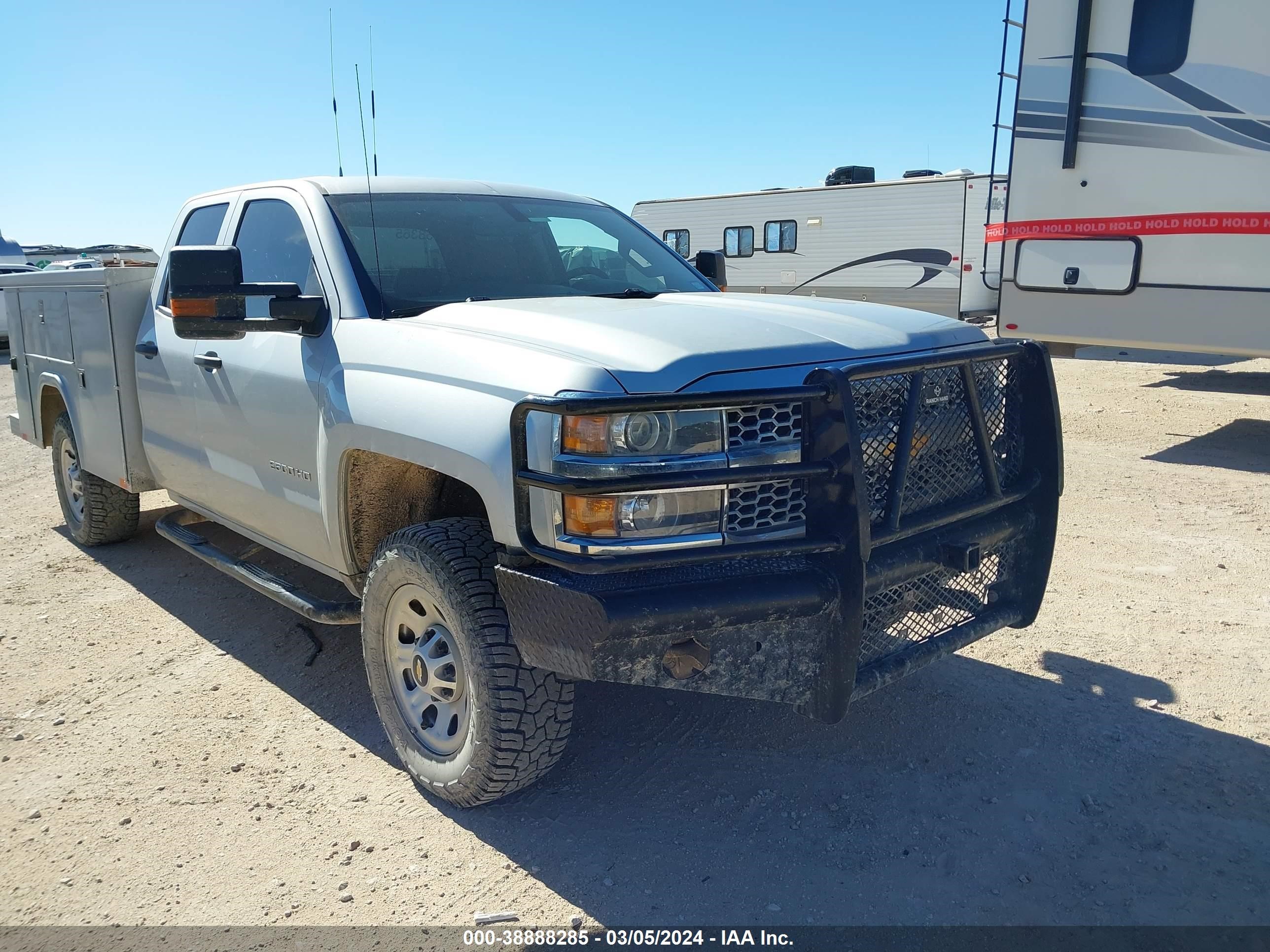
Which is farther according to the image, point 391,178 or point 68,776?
point 391,178

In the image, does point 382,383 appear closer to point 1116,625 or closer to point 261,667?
point 261,667

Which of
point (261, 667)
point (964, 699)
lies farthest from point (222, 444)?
point (964, 699)

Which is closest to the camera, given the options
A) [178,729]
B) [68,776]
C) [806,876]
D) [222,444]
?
[806,876]

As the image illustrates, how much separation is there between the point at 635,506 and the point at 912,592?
0.99 meters

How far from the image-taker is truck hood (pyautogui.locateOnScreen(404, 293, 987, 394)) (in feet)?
8.96

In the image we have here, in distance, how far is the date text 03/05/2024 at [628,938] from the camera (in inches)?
102

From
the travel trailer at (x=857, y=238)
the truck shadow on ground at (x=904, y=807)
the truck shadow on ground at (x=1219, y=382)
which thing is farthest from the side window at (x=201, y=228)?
the travel trailer at (x=857, y=238)

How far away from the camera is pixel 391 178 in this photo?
14.0ft

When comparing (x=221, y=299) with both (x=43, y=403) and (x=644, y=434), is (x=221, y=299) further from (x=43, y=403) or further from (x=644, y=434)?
(x=43, y=403)

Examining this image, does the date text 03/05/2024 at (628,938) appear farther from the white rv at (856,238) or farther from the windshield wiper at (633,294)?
the white rv at (856,238)

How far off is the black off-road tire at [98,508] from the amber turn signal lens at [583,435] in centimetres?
421

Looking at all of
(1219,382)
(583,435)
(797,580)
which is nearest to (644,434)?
(583,435)

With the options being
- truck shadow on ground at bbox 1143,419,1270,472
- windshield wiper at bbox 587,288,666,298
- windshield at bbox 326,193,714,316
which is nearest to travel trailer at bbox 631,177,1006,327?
truck shadow on ground at bbox 1143,419,1270,472

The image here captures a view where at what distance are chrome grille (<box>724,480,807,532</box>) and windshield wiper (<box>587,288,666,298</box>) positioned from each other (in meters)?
1.40
